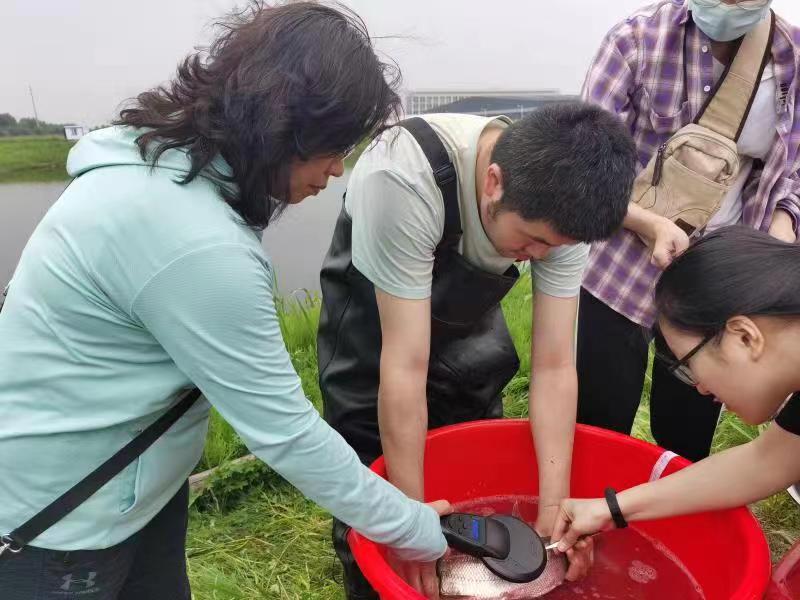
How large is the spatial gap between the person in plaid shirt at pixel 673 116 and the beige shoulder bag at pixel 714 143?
0.10 feet

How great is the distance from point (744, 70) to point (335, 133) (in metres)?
1.15

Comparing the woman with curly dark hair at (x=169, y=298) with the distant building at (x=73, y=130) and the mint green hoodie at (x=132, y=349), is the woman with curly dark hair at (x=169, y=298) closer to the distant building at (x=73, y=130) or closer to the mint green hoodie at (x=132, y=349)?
the mint green hoodie at (x=132, y=349)

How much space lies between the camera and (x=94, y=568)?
0.98 m

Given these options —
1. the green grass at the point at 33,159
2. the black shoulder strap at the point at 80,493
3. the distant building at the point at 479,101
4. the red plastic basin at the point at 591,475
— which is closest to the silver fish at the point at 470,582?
the red plastic basin at the point at 591,475

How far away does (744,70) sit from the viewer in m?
1.54

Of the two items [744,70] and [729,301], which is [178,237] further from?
[744,70]

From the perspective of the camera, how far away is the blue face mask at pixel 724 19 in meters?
1.48

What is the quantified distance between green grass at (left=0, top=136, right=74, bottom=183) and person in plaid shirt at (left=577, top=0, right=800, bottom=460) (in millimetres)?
1753

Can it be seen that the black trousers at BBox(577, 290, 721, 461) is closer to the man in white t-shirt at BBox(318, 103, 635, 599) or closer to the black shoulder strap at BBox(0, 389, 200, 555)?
the man in white t-shirt at BBox(318, 103, 635, 599)

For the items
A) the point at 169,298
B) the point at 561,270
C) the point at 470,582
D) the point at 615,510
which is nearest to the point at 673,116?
the point at 561,270

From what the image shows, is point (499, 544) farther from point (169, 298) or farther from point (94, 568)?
point (169, 298)

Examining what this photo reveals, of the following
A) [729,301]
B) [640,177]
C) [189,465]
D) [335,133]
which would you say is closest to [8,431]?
[189,465]

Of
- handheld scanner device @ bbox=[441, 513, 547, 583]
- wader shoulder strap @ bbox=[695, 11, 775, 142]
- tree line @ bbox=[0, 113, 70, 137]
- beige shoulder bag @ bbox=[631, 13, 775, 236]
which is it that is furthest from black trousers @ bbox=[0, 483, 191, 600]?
tree line @ bbox=[0, 113, 70, 137]

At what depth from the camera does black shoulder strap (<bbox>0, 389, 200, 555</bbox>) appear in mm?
901
